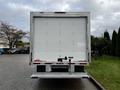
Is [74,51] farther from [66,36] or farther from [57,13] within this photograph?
[57,13]

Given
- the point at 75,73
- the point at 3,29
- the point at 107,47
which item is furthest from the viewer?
the point at 3,29

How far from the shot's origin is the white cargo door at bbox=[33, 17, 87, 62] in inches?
571

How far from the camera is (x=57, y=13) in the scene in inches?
566

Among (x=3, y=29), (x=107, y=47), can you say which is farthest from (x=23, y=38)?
(x=107, y=47)

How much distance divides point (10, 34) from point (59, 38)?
69.0 m

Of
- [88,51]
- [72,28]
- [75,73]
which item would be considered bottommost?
[75,73]

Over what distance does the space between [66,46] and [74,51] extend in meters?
0.45

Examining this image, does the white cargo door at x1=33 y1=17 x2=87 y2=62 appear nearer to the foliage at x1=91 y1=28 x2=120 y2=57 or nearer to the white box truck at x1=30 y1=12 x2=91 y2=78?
the white box truck at x1=30 y1=12 x2=91 y2=78

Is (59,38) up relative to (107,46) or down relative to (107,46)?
up

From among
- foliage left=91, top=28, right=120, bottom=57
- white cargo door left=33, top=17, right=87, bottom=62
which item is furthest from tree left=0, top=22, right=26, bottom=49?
white cargo door left=33, top=17, right=87, bottom=62

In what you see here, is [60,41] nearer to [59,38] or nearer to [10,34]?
[59,38]

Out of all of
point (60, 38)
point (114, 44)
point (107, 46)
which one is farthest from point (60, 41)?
point (107, 46)

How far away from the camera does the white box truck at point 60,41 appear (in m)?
14.4

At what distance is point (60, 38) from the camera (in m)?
14.6
